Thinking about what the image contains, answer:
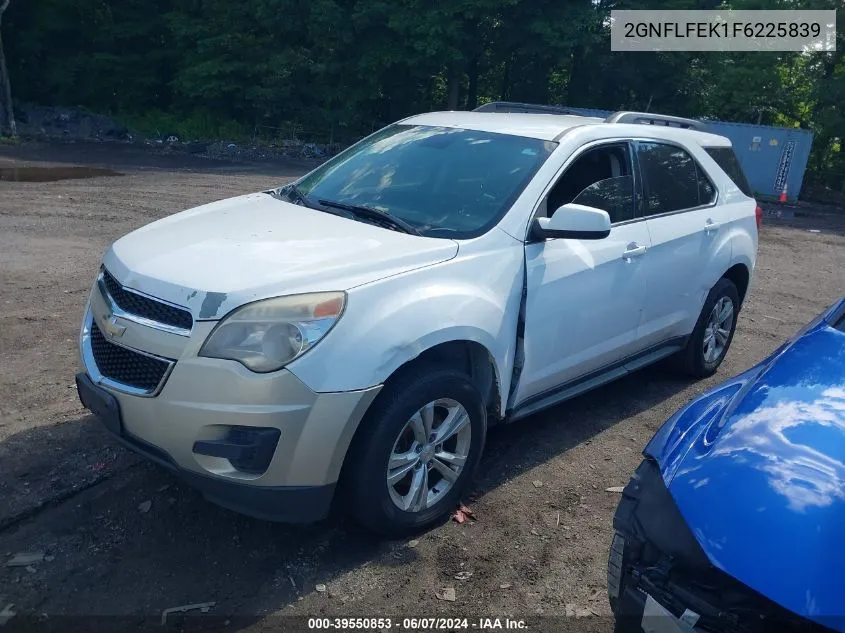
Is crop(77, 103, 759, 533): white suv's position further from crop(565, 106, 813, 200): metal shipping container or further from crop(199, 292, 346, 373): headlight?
crop(565, 106, 813, 200): metal shipping container

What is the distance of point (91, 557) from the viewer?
3.30m

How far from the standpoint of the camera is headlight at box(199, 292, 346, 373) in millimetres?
2986

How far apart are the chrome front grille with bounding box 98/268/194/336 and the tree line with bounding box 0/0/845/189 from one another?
24.9 m

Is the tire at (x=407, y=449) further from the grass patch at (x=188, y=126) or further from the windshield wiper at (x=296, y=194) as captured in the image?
the grass patch at (x=188, y=126)

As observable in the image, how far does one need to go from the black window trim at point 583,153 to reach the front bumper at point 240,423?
1.43 m

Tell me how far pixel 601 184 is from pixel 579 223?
33.1 inches

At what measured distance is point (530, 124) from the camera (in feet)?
15.0

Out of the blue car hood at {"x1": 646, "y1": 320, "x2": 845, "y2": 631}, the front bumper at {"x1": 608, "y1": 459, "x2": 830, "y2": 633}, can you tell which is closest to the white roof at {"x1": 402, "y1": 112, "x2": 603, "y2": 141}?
the blue car hood at {"x1": 646, "y1": 320, "x2": 845, "y2": 631}

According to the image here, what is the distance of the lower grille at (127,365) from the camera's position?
10.2 feet

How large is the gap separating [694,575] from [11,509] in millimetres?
3052

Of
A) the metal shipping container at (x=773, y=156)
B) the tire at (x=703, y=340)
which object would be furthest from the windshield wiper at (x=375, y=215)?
the metal shipping container at (x=773, y=156)

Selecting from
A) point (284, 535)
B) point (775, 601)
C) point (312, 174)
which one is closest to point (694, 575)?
point (775, 601)

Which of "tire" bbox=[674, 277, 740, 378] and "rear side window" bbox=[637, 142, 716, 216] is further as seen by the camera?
"tire" bbox=[674, 277, 740, 378]

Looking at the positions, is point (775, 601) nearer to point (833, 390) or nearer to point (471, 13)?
point (833, 390)
